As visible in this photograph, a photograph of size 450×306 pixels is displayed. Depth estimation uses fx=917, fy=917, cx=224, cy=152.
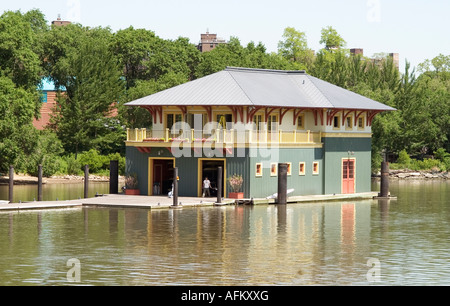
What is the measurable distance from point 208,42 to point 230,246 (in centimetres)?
13636

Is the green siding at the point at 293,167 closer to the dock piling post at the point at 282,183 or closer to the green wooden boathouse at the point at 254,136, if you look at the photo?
the green wooden boathouse at the point at 254,136

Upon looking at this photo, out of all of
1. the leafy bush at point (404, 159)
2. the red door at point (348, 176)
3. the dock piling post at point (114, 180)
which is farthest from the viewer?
the leafy bush at point (404, 159)

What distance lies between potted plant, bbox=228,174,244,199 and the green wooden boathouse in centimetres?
32

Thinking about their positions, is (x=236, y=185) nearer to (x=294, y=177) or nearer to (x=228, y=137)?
(x=228, y=137)

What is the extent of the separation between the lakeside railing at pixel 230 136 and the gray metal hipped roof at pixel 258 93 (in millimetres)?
1802

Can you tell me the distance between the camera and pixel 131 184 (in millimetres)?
58562

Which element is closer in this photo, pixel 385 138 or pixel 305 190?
pixel 305 190

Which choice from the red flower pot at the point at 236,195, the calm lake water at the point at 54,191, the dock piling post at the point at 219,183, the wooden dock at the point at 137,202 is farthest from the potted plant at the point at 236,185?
the calm lake water at the point at 54,191

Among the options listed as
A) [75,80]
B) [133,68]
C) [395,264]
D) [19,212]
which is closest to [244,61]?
[133,68]

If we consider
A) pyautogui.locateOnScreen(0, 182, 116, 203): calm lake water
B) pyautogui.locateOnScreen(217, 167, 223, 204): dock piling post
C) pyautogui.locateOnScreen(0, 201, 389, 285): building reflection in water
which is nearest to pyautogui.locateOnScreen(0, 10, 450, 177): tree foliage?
pyautogui.locateOnScreen(0, 182, 116, 203): calm lake water

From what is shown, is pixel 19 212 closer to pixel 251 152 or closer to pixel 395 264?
pixel 251 152

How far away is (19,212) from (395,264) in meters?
23.3

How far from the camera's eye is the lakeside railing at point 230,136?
2184 inches
